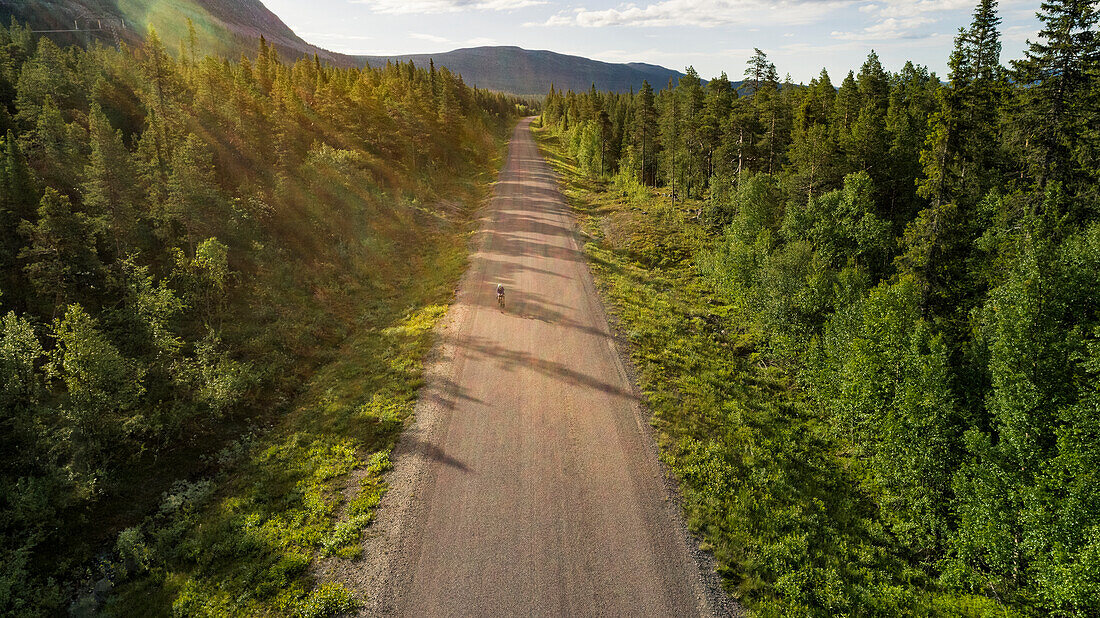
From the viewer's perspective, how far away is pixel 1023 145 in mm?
23797

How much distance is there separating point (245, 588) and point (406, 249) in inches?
1153

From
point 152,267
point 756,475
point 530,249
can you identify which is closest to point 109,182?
point 152,267

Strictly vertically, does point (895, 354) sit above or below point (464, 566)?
above

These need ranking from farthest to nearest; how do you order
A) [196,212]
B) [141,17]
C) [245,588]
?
[141,17] < [196,212] < [245,588]

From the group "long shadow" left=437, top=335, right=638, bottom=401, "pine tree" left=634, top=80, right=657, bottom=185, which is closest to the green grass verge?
"long shadow" left=437, top=335, right=638, bottom=401

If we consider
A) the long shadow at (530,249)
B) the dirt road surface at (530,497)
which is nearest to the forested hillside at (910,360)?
the dirt road surface at (530,497)

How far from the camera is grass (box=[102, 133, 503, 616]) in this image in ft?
35.9

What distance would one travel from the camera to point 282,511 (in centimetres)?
1352

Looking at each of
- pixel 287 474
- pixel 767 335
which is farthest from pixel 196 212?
pixel 767 335

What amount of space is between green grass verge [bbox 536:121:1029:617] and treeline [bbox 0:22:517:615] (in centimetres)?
1580

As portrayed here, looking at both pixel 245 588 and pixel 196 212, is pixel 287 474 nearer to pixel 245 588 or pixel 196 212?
pixel 245 588

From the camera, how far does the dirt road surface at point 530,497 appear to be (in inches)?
427

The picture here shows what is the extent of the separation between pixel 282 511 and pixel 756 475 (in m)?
14.1

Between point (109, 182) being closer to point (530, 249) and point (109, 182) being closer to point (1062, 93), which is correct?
point (530, 249)
